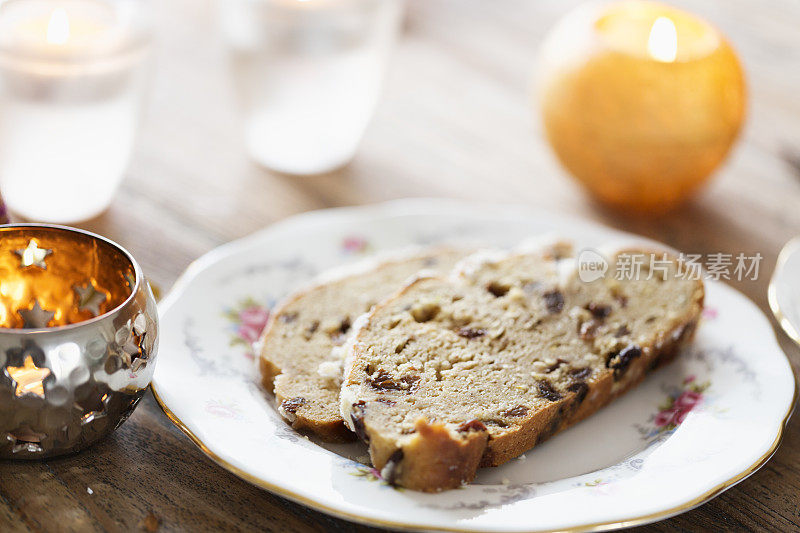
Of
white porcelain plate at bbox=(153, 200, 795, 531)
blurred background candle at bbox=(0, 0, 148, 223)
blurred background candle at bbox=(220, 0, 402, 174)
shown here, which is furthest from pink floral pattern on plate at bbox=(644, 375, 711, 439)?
blurred background candle at bbox=(0, 0, 148, 223)

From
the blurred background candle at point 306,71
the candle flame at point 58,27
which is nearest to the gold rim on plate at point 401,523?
the candle flame at point 58,27

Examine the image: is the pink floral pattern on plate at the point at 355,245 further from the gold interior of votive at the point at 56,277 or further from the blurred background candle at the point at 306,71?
the gold interior of votive at the point at 56,277

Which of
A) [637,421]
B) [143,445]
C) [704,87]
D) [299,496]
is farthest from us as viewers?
[704,87]

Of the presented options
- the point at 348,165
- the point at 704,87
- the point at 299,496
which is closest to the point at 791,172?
the point at 704,87

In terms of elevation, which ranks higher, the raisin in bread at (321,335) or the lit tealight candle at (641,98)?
the lit tealight candle at (641,98)

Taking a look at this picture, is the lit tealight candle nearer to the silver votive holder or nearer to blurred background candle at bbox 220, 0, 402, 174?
blurred background candle at bbox 220, 0, 402, 174

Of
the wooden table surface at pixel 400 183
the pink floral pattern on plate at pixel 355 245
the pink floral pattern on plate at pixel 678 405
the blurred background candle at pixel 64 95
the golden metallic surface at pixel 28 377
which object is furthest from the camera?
the pink floral pattern on plate at pixel 355 245

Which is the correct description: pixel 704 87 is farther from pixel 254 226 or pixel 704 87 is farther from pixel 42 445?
pixel 42 445
